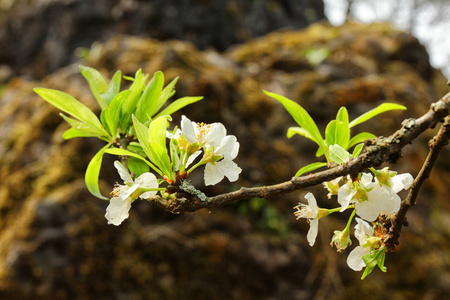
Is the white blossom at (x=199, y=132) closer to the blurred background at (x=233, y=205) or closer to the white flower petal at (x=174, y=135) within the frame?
the white flower petal at (x=174, y=135)

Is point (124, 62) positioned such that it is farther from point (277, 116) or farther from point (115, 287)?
point (115, 287)

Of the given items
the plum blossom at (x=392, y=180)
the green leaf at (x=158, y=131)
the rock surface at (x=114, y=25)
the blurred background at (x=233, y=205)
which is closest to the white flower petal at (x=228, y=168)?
the green leaf at (x=158, y=131)

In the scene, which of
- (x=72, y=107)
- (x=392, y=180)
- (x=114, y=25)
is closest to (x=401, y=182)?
(x=392, y=180)

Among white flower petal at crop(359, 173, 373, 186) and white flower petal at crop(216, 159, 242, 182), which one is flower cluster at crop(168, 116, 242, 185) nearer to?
white flower petal at crop(216, 159, 242, 182)

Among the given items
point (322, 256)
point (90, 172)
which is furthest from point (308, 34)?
point (90, 172)

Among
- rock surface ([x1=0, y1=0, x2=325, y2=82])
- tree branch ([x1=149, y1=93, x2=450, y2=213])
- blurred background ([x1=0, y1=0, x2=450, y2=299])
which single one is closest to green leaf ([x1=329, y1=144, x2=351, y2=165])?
tree branch ([x1=149, y1=93, x2=450, y2=213])

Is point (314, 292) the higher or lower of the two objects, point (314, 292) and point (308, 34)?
the lower

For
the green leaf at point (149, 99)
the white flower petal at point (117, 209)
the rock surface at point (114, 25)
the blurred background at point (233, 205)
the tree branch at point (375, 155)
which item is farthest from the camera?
the rock surface at point (114, 25)
